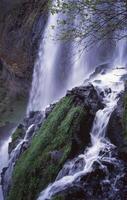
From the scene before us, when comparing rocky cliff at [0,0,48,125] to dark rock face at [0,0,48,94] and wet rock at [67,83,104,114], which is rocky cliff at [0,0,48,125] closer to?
dark rock face at [0,0,48,94]

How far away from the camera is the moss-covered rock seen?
11.4m

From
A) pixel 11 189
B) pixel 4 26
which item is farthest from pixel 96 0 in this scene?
pixel 4 26

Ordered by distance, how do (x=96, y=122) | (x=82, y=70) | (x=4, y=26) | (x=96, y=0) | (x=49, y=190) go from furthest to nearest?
(x=4, y=26)
(x=82, y=70)
(x=96, y=122)
(x=49, y=190)
(x=96, y=0)

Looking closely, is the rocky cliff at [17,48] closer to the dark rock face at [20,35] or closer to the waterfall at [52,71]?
the dark rock face at [20,35]

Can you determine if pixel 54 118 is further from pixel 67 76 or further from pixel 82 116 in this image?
pixel 67 76

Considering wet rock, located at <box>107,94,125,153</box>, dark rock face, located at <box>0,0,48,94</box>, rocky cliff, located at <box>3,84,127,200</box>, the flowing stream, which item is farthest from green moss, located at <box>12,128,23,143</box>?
dark rock face, located at <box>0,0,48,94</box>

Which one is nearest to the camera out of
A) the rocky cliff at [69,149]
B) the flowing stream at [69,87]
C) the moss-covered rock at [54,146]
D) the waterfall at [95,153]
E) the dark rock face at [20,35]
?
the rocky cliff at [69,149]

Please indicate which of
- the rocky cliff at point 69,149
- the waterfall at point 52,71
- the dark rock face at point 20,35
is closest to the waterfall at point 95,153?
the rocky cliff at point 69,149

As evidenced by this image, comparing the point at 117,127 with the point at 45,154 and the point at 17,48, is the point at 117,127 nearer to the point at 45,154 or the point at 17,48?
the point at 45,154

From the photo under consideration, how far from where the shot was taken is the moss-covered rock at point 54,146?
1140cm

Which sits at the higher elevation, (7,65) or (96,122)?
(7,65)

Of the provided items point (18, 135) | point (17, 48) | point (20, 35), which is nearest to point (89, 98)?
point (18, 135)

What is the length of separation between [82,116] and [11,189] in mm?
2786

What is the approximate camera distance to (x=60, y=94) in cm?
2242
